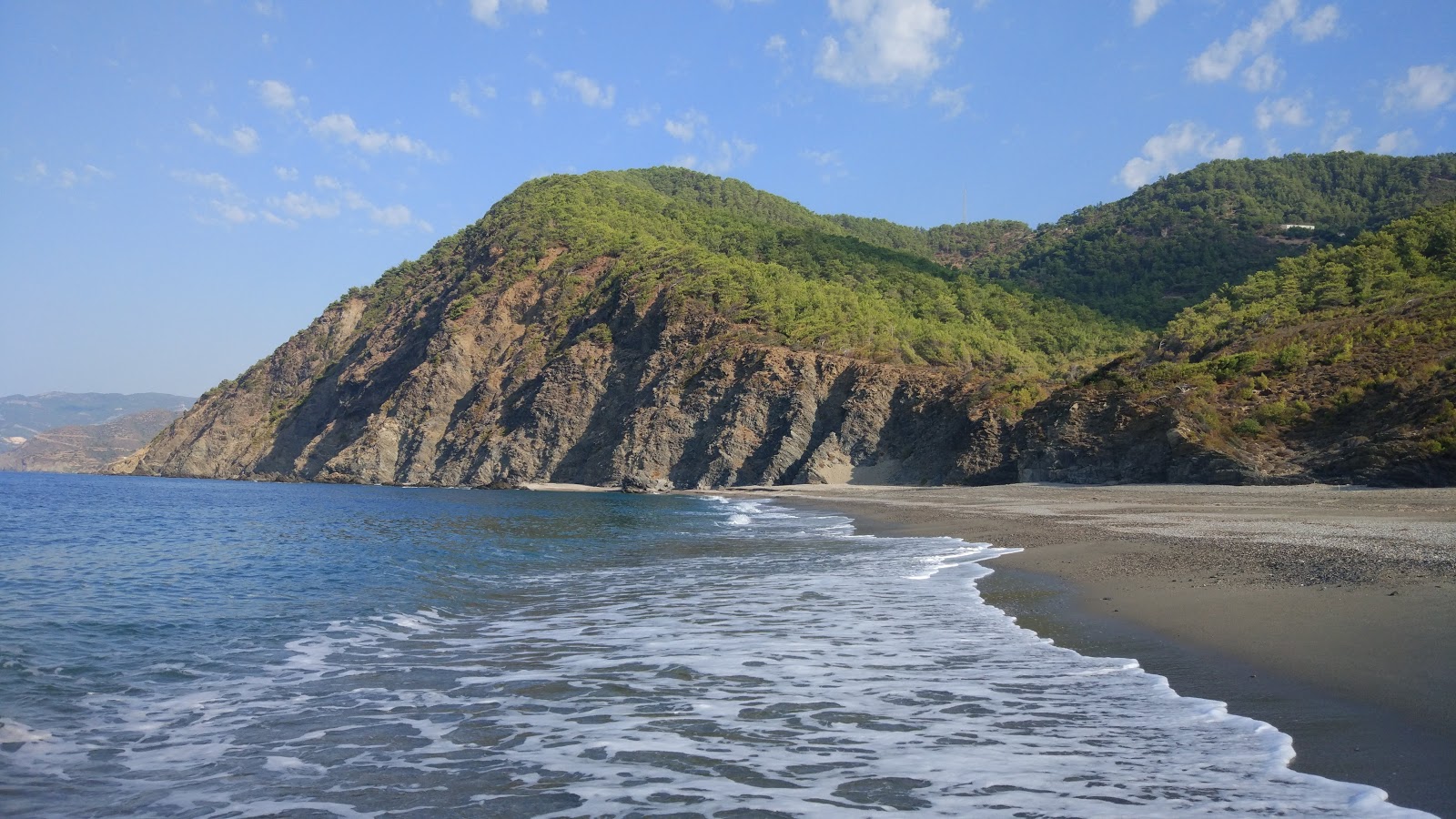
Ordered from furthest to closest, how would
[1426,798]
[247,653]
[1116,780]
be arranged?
1. [247,653]
2. [1116,780]
3. [1426,798]

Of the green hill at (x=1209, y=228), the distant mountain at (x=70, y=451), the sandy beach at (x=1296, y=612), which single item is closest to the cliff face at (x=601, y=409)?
the sandy beach at (x=1296, y=612)

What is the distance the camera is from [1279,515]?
1983cm

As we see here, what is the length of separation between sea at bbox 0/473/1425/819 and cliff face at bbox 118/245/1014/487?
1858 inches

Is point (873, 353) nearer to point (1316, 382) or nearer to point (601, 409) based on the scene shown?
point (601, 409)

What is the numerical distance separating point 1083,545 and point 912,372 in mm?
51084

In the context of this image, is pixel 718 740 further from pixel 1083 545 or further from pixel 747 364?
pixel 747 364

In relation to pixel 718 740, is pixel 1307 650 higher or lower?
higher

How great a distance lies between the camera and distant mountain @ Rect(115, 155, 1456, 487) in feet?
122

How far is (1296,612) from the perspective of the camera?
898 cm

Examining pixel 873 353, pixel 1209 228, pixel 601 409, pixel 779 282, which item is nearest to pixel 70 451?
pixel 601 409

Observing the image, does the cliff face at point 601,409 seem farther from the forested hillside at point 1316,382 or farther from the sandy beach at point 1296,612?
the sandy beach at point 1296,612

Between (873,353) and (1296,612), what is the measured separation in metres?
62.7

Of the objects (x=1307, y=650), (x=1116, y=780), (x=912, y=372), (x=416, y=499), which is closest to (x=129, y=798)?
(x=1116, y=780)

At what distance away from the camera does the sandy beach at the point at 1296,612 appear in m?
5.37
